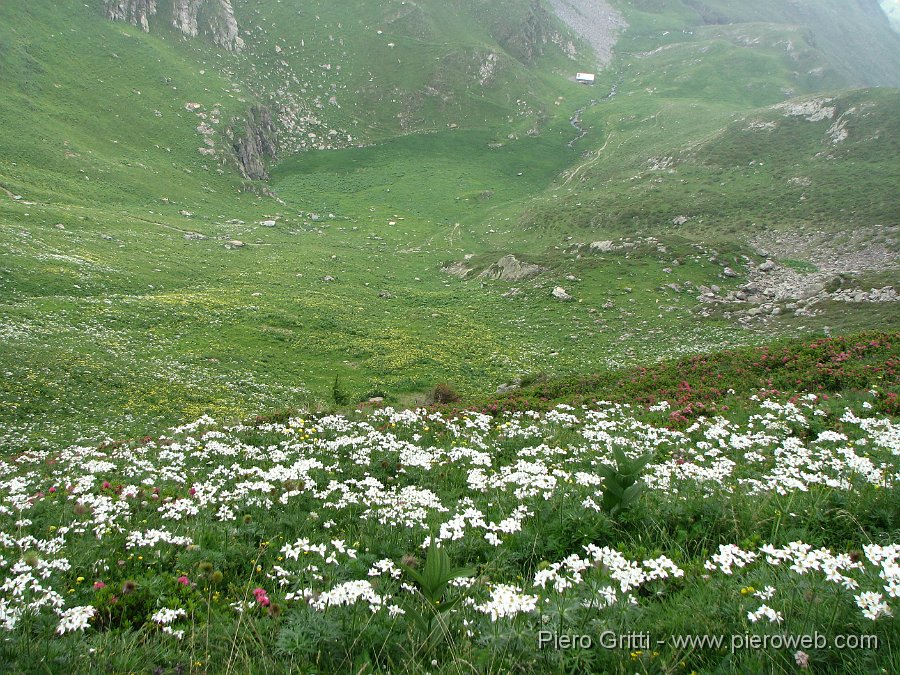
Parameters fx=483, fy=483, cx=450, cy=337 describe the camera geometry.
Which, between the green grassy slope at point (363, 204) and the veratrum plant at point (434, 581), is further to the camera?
the green grassy slope at point (363, 204)

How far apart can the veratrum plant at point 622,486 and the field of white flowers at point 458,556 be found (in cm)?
7

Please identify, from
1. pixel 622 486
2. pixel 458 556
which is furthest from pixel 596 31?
pixel 458 556

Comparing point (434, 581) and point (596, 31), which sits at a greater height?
point (596, 31)

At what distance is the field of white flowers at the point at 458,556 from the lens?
411 cm

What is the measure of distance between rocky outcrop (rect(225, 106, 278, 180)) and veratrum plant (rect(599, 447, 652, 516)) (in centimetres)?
8574

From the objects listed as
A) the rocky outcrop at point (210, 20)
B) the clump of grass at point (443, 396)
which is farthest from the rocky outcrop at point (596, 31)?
the clump of grass at point (443, 396)

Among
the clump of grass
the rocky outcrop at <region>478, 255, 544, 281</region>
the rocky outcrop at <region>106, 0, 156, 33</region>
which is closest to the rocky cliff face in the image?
the rocky outcrop at <region>106, 0, 156, 33</region>

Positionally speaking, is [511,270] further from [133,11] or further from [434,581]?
[133,11]

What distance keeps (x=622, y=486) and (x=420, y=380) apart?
20846mm

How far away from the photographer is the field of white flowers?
4105 millimetres

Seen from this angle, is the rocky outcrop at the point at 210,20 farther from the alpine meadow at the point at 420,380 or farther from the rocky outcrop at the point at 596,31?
the rocky outcrop at the point at 596,31

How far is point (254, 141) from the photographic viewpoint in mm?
88688

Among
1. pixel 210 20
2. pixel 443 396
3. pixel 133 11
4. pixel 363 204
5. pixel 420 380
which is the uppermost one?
pixel 210 20

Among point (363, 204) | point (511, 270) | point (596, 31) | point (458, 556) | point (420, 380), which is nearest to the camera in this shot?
point (458, 556)
